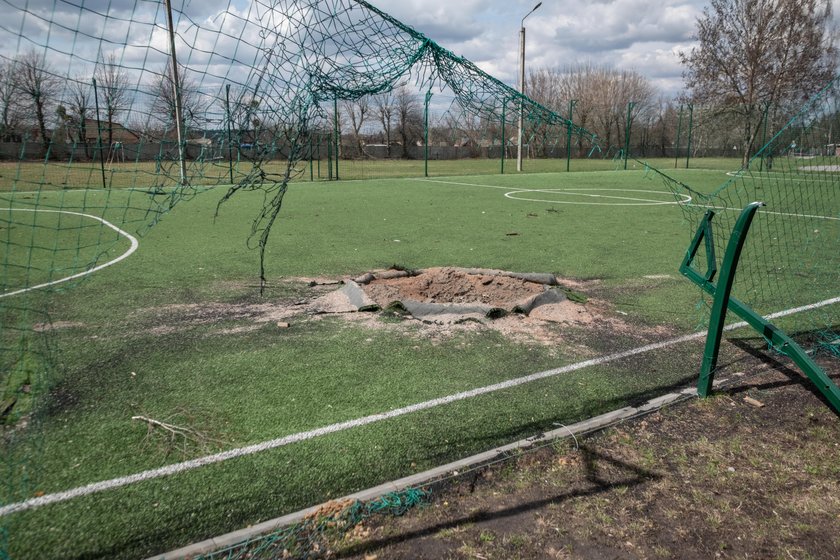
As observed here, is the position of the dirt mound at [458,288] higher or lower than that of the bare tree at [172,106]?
lower

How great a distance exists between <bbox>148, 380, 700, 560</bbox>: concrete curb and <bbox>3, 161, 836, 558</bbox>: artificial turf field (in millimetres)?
81

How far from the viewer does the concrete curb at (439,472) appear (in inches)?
100

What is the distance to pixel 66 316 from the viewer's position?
557cm

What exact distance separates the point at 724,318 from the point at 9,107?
4.88 meters

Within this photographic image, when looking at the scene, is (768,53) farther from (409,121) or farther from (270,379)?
(270,379)

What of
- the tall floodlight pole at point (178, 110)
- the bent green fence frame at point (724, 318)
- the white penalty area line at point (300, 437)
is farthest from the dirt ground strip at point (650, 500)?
the tall floodlight pole at point (178, 110)

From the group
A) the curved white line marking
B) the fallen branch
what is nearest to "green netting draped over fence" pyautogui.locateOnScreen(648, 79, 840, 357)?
the fallen branch

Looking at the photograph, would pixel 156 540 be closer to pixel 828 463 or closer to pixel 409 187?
pixel 828 463

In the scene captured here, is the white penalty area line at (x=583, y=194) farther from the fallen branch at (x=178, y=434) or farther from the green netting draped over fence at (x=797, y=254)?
the fallen branch at (x=178, y=434)

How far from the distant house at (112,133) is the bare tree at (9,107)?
0.70 m

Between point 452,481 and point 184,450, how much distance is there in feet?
5.12

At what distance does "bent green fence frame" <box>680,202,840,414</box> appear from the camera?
349cm

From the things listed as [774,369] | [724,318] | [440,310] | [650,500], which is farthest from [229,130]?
[774,369]

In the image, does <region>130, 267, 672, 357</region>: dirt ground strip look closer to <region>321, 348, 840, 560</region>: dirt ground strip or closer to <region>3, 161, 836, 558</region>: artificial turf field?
<region>3, 161, 836, 558</region>: artificial turf field
